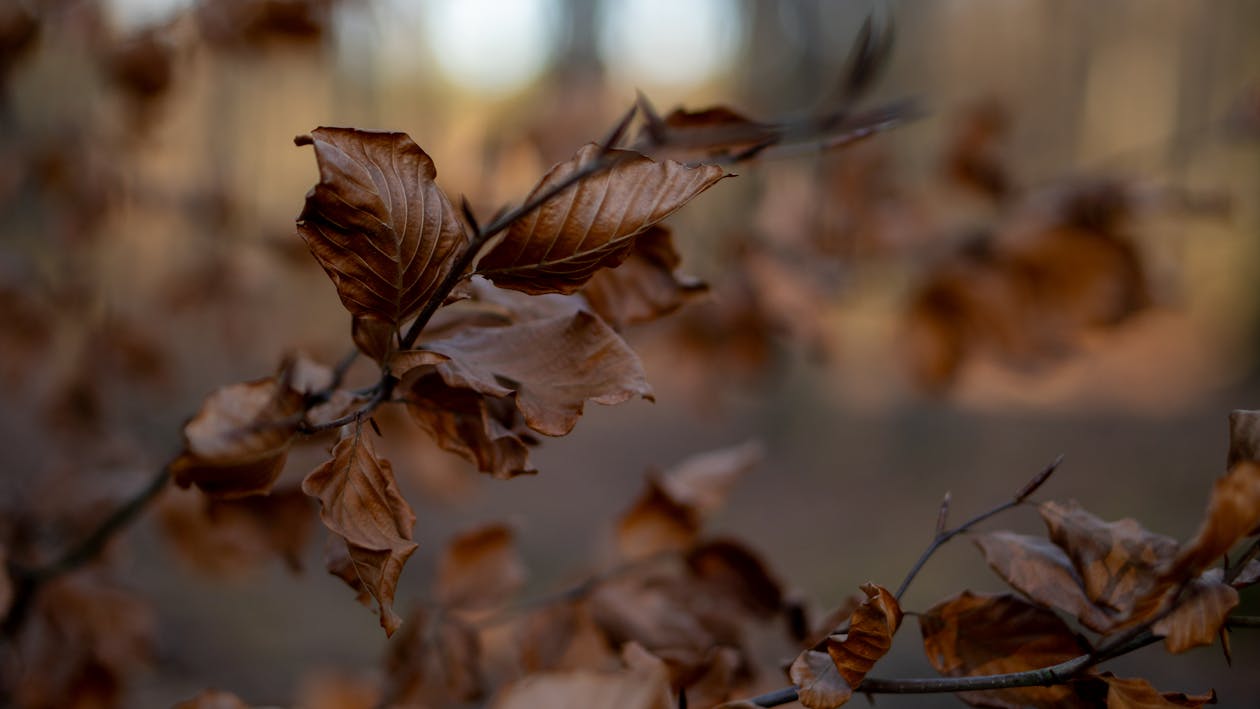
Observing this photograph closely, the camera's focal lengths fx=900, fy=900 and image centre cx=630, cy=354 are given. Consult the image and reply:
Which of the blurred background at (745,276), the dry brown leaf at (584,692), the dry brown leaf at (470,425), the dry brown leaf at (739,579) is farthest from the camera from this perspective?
the blurred background at (745,276)

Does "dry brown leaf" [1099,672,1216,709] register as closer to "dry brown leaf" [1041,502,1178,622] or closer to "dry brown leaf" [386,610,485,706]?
"dry brown leaf" [1041,502,1178,622]

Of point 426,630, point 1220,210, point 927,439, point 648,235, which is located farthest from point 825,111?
point 927,439

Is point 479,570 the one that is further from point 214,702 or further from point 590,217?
point 590,217

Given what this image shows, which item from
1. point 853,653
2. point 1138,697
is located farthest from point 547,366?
point 1138,697

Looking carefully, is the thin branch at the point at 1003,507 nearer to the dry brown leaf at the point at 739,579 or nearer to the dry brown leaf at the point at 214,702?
the dry brown leaf at the point at 739,579

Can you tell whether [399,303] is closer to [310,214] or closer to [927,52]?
[310,214]

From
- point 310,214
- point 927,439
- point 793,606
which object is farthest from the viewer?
point 927,439

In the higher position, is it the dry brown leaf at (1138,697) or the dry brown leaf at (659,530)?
the dry brown leaf at (1138,697)

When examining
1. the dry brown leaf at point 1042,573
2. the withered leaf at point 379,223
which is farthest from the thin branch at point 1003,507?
the withered leaf at point 379,223
